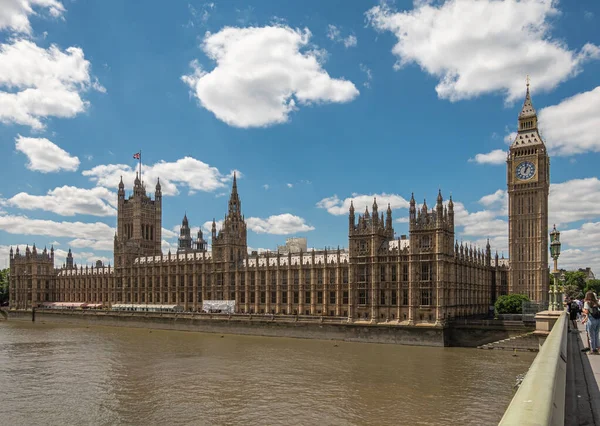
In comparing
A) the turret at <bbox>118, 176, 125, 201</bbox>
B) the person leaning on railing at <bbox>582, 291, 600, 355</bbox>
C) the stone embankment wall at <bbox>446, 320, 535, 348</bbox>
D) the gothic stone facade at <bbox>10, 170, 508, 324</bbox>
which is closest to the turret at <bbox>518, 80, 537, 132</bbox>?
the gothic stone facade at <bbox>10, 170, 508, 324</bbox>

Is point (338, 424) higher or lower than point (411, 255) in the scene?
lower

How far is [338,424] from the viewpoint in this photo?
3594cm

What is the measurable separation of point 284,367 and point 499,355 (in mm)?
28840

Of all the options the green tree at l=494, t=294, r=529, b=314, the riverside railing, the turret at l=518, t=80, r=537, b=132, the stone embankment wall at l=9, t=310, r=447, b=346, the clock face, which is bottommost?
the stone embankment wall at l=9, t=310, r=447, b=346

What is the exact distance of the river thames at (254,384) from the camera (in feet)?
125

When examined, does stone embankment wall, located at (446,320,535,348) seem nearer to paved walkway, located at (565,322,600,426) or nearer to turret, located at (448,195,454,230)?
turret, located at (448,195,454,230)

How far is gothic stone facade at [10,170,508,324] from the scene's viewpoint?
8350 cm

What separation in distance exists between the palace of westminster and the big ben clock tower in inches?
8.9

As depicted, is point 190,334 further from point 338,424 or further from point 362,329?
point 338,424

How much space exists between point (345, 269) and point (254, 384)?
162ft

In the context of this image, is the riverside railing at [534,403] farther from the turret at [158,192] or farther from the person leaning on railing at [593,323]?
the turret at [158,192]

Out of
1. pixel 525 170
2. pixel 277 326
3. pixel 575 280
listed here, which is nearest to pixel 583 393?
pixel 277 326

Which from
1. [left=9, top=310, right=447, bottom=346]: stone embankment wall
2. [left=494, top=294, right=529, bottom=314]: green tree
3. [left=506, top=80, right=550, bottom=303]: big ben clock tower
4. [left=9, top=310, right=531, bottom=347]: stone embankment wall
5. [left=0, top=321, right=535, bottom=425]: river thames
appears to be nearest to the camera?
[left=0, top=321, right=535, bottom=425]: river thames

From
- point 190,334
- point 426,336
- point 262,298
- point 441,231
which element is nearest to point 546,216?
point 441,231
